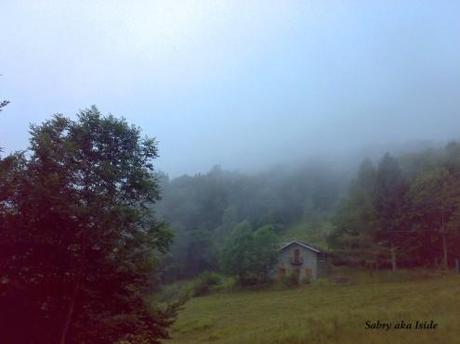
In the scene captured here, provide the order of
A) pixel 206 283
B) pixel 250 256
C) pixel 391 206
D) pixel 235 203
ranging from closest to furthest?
pixel 391 206 < pixel 250 256 < pixel 206 283 < pixel 235 203

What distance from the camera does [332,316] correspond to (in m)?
22.0

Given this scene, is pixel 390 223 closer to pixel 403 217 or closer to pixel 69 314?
pixel 403 217

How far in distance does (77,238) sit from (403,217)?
154 ft

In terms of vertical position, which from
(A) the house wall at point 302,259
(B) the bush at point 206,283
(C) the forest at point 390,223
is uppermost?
(C) the forest at point 390,223

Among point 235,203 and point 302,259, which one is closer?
point 302,259

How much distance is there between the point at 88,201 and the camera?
1309cm

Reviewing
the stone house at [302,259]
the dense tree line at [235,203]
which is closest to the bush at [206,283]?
the stone house at [302,259]

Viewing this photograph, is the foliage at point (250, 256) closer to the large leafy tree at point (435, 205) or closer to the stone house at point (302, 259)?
the stone house at point (302, 259)

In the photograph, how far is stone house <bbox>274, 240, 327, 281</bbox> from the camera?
2509 inches

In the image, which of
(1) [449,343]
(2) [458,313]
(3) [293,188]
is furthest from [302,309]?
(3) [293,188]

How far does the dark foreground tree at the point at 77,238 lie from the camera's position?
40.6 feet

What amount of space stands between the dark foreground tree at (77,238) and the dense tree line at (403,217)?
141 feet

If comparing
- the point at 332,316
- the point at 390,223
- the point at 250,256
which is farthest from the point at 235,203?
the point at 332,316

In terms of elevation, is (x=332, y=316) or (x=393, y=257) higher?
(x=393, y=257)
